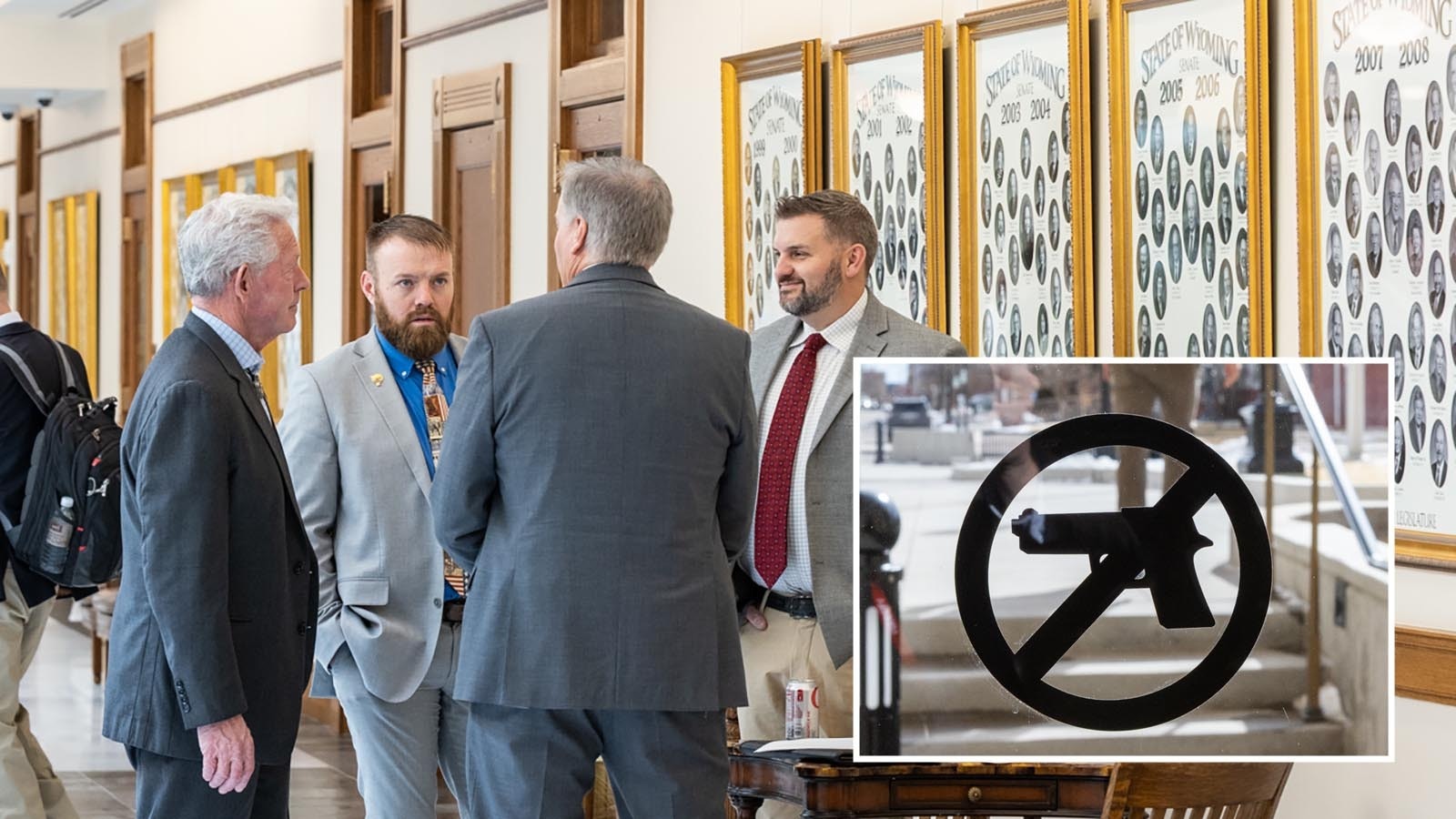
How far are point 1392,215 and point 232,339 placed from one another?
234cm

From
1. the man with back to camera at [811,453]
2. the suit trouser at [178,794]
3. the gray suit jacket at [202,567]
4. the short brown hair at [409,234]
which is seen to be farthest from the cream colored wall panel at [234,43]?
the suit trouser at [178,794]

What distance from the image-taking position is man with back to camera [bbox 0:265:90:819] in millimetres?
5427

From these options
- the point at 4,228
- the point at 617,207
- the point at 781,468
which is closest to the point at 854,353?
the point at 781,468

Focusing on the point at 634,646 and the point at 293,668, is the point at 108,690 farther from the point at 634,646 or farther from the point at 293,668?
the point at 634,646

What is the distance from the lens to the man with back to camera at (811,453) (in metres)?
4.11

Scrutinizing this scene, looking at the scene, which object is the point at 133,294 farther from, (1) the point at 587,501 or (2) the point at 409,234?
(1) the point at 587,501

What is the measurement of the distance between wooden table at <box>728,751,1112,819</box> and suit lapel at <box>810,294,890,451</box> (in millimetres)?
843

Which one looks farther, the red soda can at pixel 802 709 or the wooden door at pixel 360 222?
the wooden door at pixel 360 222

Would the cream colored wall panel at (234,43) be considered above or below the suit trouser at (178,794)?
Result: above

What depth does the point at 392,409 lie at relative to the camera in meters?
4.07

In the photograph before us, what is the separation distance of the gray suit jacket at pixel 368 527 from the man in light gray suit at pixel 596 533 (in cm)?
77

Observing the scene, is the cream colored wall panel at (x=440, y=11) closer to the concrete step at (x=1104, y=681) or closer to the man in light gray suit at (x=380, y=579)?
the man in light gray suit at (x=380, y=579)

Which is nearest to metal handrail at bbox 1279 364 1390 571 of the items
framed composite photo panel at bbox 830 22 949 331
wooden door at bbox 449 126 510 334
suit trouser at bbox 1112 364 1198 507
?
suit trouser at bbox 1112 364 1198 507

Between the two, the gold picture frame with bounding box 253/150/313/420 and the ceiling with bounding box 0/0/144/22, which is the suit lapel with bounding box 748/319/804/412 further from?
the ceiling with bounding box 0/0/144/22
